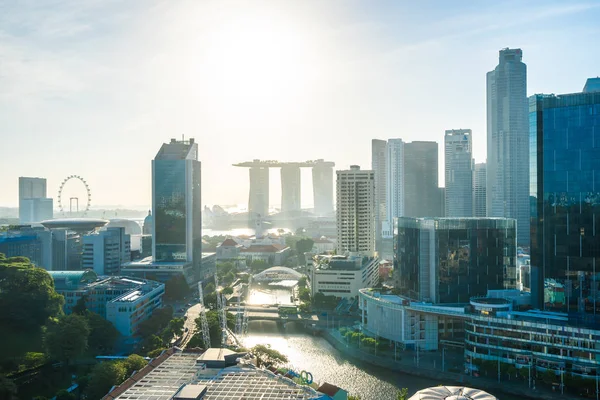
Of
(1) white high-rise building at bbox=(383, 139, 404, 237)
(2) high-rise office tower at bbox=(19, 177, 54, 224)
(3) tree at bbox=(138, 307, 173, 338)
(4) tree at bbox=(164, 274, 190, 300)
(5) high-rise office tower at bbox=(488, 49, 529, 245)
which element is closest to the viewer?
(3) tree at bbox=(138, 307, 173, 338)

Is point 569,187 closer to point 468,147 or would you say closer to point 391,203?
point 468,147

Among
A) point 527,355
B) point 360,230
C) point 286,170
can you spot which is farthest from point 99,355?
point 286,170

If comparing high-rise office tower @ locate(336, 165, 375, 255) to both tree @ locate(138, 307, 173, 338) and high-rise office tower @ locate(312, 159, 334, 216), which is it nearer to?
tree @ locate(138, 307, 173, 338)

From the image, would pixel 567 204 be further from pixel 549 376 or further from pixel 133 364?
pixel 133 364

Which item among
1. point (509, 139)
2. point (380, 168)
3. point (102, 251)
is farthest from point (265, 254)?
point (509, 139)

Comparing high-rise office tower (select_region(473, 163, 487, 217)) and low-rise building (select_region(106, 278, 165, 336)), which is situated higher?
high-rise office tower (select_region(473, 163, 487, 217))

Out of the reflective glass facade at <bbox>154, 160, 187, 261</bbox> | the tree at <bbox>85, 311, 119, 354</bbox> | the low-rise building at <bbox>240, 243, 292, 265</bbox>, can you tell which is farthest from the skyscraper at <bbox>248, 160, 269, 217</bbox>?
the tree at <bbox>85, 311, 119, 354</bbox>
